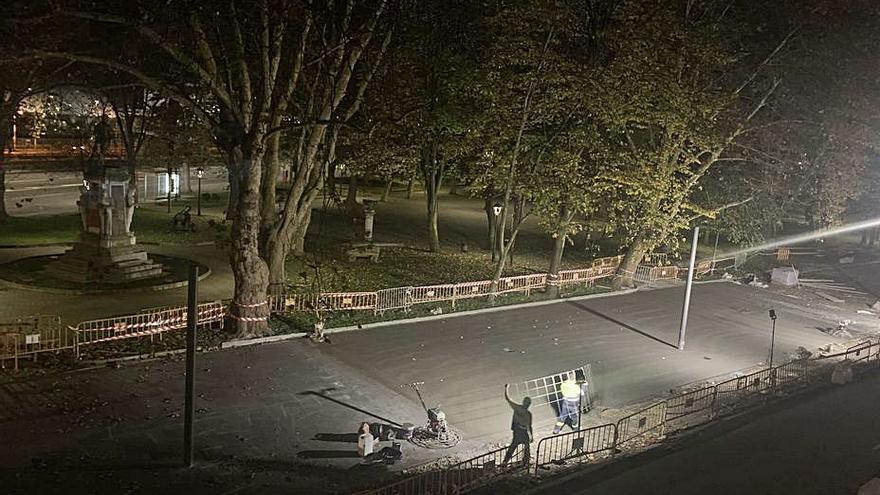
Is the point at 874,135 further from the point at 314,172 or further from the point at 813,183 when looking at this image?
the point at 314,172

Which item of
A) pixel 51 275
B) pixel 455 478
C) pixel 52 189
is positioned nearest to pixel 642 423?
pixel 455 478

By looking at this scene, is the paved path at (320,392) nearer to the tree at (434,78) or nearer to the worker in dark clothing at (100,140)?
the tree at (434,78)

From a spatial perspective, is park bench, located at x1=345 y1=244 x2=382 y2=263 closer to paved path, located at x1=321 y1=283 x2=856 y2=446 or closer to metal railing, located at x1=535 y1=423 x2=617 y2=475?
paved path, located at x1=321 y1=283 x2=856 y2=446

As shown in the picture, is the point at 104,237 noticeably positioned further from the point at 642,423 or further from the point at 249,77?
the point at 642,423

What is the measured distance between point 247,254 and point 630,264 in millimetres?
16258

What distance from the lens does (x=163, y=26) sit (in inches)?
659

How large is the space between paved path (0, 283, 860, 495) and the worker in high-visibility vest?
50 centimetres

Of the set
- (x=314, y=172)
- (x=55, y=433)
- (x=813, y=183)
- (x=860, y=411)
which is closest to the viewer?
(x=55, y=433)

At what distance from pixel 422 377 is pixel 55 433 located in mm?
7336

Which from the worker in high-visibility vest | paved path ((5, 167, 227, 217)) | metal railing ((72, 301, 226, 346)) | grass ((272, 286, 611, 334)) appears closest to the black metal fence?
the worker in high-visibility vest

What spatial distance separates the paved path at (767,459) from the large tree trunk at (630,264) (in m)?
12.0

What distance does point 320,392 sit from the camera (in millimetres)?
14805

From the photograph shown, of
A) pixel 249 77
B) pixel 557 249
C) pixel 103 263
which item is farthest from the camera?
pixel 557 249

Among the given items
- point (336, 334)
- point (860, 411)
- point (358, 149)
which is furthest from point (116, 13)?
point (860, 411)
